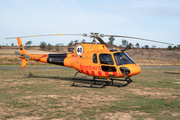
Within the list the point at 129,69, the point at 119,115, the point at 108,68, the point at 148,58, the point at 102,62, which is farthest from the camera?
the point at 148,58

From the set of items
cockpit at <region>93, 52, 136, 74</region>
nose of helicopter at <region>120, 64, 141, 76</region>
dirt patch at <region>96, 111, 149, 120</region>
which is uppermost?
cockpit at <region>93, 52, 136, 74</region>

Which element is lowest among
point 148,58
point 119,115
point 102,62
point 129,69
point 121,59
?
point 119,115

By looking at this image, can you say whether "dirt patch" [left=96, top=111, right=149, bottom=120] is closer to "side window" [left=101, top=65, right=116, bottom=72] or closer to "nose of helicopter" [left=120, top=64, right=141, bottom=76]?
"nose of helicopter" [left=120, top=64, right=141, bottom=76]

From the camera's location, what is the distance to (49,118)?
6281 millimetres

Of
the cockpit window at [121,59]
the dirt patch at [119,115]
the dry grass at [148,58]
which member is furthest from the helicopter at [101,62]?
the dry grass at [148,58]

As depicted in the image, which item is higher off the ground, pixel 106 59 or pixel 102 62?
pixel 106 59

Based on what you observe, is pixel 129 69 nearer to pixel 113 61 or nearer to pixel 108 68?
pixel 113 61

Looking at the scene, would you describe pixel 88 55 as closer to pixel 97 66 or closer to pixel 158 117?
pixel 97 66

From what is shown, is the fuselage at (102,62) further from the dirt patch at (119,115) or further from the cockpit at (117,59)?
the dirt patch at (119,115)

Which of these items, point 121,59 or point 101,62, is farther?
point 101,62

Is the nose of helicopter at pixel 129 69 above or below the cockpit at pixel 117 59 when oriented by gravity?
below

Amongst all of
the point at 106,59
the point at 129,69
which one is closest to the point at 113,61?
the point at 106,59

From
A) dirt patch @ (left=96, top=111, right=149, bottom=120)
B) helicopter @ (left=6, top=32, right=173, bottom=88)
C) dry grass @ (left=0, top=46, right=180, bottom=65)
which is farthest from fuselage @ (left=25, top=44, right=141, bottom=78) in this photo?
dry grass @ (left=0, top=46, right=180, bottom=65)

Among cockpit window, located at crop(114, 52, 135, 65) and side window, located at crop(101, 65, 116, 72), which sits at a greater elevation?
cockpit window, located at crop(114, 52, 135, 65)
